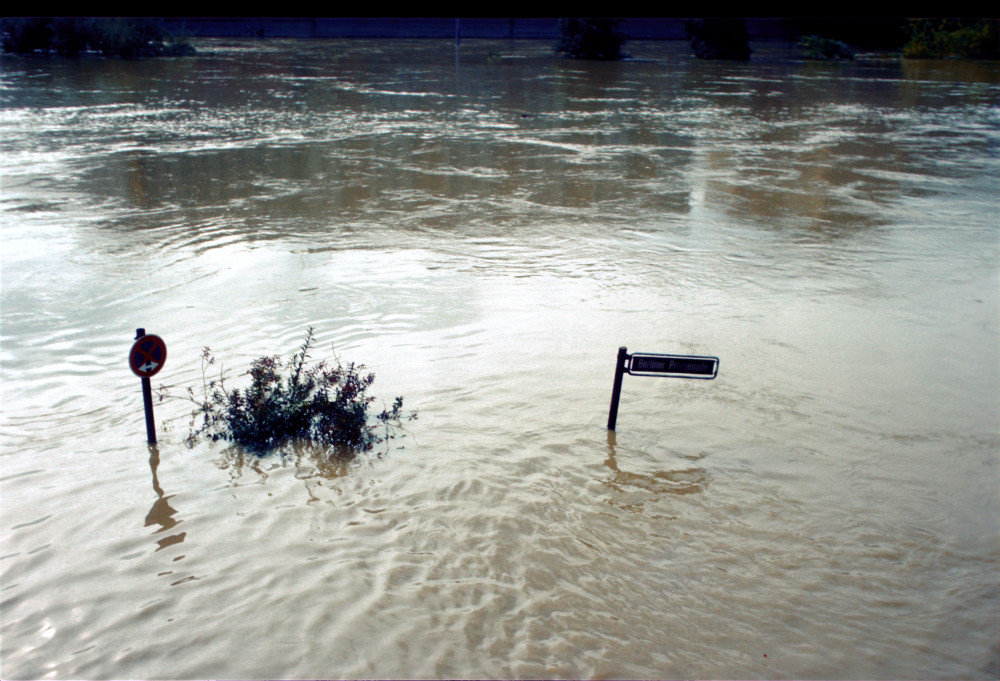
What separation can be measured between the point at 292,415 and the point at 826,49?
42919 millimetres

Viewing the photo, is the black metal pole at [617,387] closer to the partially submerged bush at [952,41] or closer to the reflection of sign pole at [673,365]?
the reflection of sign pole at [673,365]

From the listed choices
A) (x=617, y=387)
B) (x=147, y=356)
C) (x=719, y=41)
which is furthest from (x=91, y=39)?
(x=617, y=387)

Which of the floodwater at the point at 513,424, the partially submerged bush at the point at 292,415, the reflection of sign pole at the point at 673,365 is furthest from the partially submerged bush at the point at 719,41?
the partially submerged bush at the point at 292,415

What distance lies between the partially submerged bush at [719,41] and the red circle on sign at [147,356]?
3914 centimetres

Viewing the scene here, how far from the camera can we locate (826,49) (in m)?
41.2

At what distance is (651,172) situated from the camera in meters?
16.2

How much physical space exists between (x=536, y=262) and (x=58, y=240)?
6596 millimetres

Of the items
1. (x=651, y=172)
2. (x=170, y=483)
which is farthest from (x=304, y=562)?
(x=651, y=172)

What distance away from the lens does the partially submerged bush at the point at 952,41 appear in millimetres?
39344

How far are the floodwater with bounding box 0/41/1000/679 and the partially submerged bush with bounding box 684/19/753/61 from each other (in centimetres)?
2551

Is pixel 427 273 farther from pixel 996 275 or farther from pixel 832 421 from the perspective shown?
pixel 996 275

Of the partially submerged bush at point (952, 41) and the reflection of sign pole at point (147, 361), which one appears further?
the partially submerged bush at point (952, 41)

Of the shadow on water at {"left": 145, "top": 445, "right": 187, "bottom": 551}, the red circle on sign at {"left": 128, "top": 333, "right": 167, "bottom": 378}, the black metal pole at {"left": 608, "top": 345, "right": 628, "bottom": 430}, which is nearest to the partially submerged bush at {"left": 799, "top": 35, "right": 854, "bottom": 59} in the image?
the black metal pole at {"left": 608, "top": 345, "right": 628, "bottom": 430}

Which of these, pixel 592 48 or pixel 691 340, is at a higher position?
pixel 592 48
